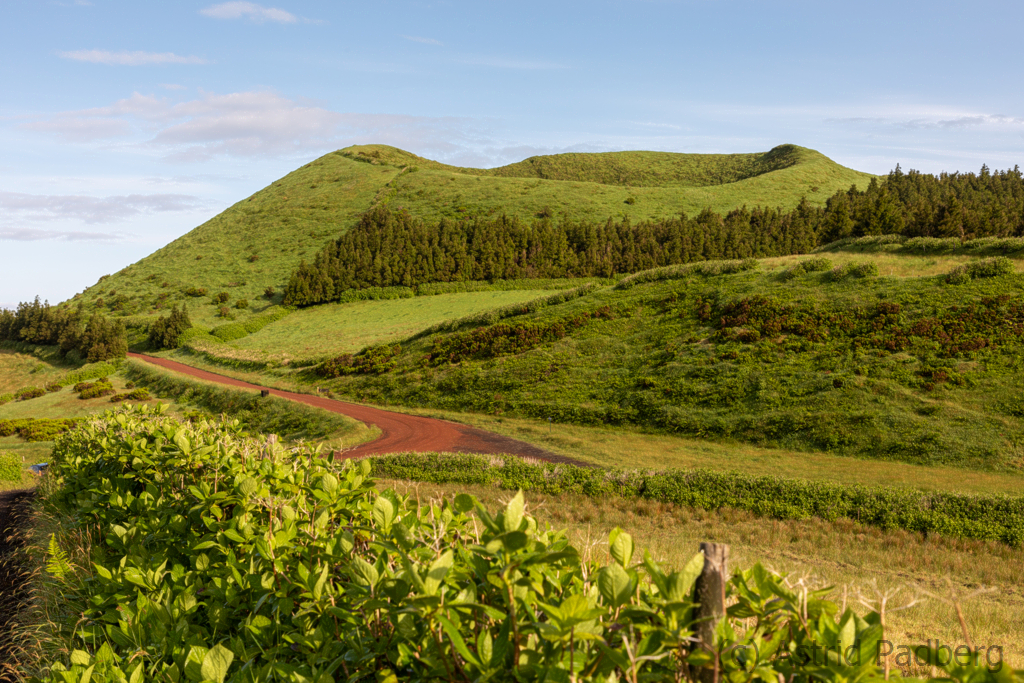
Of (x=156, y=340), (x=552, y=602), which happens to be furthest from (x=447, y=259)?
(x=552, y=602)

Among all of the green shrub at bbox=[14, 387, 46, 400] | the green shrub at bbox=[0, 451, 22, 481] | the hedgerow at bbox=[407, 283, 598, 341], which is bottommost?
the green shrub at bbox=[14, 387, 46, 400]

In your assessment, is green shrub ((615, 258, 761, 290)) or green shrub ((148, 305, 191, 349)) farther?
green shrub ((148, 305, 191, 349))

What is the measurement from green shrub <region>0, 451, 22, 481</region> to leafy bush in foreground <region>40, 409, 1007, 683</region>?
1702cm

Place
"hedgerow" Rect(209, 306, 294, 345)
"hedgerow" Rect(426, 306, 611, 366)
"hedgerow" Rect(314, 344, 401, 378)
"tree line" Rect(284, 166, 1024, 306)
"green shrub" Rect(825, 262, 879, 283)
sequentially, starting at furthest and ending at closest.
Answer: "tree line" Rect(284, 166, 1024, 306)
"hedgerow" Rect(209, 306, 294, 345)
"hedgerow" Rect(314, 344, 401, 378)
"hedgerow" Rect(426, 306, 611, 366)
"green shrub" Rect(825, 262, 879, 283)

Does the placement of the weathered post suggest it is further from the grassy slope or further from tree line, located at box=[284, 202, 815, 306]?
tree line, located at box=[284, 202, 815, 306]

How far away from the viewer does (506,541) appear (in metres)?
2.18

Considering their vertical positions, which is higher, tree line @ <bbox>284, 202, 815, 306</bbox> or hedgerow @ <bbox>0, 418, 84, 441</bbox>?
tree line @ <bbox>284, 202, 815, 306</bbox>

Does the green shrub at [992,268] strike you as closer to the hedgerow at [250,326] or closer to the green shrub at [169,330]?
the hedgerow at [250,326]

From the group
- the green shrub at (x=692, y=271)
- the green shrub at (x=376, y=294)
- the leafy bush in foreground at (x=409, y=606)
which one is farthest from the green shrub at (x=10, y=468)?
the green shrub at (x=376, y=294)

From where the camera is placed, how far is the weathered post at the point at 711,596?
2008mm

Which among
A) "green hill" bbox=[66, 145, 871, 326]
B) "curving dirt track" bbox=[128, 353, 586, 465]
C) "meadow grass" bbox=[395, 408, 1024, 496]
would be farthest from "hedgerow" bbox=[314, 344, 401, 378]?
"green hill" bbox=[66, 145, 871, 326]

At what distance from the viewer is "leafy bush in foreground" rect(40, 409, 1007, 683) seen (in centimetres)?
203

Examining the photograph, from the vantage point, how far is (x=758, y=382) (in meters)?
25.1

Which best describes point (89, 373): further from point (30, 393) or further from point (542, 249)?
point (542, 249)
